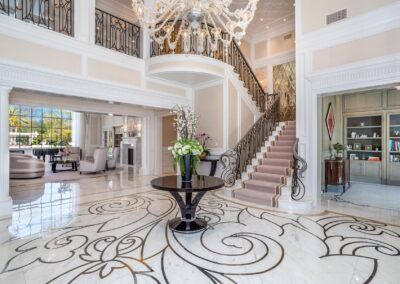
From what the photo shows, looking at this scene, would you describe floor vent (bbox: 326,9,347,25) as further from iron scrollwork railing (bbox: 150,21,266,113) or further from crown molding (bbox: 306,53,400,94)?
iron scrollwork railing (bbox: 150,21,266,113)

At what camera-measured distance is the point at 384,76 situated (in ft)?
12.5

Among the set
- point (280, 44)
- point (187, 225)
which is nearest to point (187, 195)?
point (187, 225)

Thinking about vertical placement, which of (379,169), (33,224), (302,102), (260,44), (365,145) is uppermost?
(260,44)

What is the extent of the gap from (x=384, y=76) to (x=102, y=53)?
18.9ft

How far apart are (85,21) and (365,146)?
877 centimetres

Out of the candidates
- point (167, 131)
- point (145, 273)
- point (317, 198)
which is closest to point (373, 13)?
point (317, 198)

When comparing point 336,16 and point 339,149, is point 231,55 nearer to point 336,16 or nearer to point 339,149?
point 336,16

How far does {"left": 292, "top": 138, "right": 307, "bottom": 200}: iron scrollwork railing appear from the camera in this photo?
14.7 feet

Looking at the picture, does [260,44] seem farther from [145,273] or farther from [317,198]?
[145,273]

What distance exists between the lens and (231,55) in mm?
7102

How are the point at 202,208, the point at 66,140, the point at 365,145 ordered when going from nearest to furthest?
the point at 202,208, the point at 365,145, the point at 66,140

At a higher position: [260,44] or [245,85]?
[260,44]

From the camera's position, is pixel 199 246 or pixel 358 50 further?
pixel 358 50

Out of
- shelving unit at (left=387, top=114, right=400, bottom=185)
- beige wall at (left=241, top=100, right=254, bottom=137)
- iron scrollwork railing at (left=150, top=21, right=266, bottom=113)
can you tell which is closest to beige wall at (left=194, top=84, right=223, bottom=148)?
beige wall at (left=241, top=100, right=254, bottom=137)
